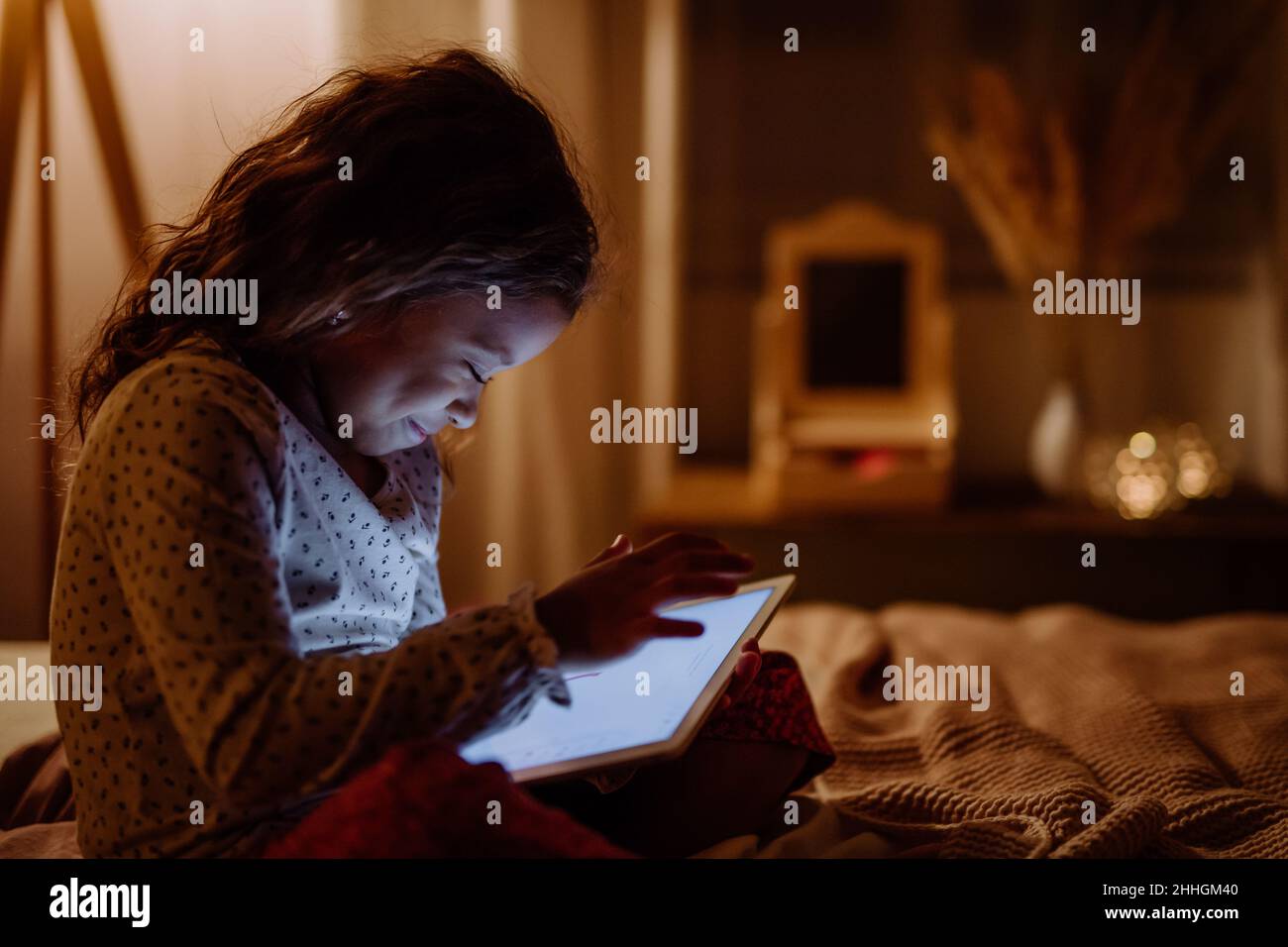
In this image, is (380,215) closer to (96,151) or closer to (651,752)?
(651,752)

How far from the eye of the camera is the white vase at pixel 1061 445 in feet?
6.72

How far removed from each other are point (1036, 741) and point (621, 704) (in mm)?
400

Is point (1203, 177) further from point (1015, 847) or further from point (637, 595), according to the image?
point (637, 595)

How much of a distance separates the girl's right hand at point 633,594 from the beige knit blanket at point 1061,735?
0.26m

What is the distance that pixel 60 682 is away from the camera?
663mm

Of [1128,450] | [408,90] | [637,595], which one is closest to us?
[637,595]

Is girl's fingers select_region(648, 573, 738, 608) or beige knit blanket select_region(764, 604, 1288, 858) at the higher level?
girl's fingers select_region(648, 573, 738, 608)
